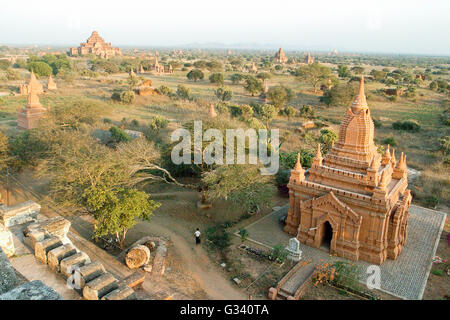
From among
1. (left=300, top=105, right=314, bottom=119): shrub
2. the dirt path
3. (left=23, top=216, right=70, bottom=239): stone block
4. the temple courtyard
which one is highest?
(left=23, top=216, right=70, bottom=239): stone block

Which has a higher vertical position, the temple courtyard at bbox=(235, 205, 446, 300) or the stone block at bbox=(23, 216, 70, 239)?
Answer: the stone block at bbox=(23, 216, 70, 239)

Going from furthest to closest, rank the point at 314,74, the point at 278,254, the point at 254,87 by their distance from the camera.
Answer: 1. the point at 314,74
2. the point at 254,87
3. the point at 278,254

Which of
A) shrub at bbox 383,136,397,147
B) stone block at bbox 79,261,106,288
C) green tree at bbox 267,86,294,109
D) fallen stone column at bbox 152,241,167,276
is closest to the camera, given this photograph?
stone block at bbox 79,261,106,288

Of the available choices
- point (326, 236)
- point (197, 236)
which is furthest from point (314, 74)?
point (197, 236)

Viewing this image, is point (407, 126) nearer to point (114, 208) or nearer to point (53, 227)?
point (114, 208)

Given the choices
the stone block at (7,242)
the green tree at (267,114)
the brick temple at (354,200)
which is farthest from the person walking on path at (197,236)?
the green tree at (267,114)

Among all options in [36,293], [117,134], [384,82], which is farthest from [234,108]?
[384,82]

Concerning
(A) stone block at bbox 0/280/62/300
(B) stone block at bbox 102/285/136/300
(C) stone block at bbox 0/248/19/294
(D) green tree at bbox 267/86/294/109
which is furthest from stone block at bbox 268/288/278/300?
(D) green tree at bbox 267/86/294/109

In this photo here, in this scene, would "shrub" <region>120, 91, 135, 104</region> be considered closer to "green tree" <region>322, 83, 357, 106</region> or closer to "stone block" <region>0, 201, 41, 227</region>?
"green tree" <region>322, 83, 357, 106</region>
